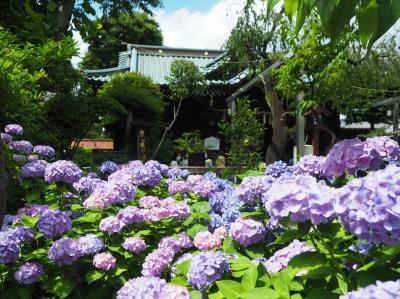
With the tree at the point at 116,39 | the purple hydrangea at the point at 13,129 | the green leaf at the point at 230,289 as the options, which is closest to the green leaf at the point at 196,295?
the green leaf at the point at 230,289

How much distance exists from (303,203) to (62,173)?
6.39 feet

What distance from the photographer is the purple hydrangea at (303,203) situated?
3.47 ft

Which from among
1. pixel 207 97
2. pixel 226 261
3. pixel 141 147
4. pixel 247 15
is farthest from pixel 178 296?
pixel 207 97

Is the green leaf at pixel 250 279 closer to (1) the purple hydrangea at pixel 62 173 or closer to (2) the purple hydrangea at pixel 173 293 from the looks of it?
(2) the purple hydrangea at pixel 173 293

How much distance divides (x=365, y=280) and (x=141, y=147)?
887 cm

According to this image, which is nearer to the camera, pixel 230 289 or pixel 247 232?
pixel 230 289

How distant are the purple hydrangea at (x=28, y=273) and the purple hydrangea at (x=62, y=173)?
0.78 metres

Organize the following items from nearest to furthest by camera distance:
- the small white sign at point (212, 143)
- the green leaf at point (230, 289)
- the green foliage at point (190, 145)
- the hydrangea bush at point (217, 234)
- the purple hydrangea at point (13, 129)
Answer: the hydrangea bush at point (217, 234), the green leaf at point (230, 289), the purple hydrangea at point (13, 129), the green foliage at point (190, 145), the small white sign at point (212, 143)

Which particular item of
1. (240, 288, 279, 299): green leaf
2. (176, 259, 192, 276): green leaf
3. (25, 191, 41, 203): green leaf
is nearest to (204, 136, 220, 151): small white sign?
(25, 191, 41, 203): green leaf

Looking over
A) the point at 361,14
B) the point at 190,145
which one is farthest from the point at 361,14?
the point at 190,145

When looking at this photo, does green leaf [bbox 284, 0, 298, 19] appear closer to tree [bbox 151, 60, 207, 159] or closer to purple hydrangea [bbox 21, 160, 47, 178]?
purple hydrangea [bbox 21, 160, 47, 178]

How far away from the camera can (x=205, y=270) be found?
143 cm

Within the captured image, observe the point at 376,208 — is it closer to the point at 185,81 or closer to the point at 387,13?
the point at 387,13

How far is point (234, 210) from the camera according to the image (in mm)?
2154
